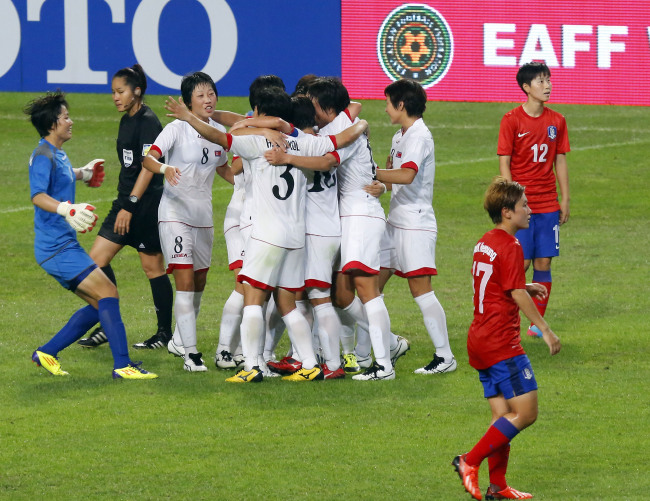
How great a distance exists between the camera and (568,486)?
19.9 ft

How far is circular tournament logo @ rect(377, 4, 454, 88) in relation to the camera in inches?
899

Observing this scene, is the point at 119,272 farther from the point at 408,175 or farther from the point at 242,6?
the point at 242,6

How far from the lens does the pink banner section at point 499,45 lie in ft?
74.3

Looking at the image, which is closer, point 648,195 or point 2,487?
point 2,487

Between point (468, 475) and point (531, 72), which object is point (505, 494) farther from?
point (531, 72)

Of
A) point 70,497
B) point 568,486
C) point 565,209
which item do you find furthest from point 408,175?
point 70,497

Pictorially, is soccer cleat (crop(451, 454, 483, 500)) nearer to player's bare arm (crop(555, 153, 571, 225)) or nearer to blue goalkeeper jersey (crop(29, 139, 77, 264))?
blue goalkeeper jersey (crop(29, 139, 77, 264))

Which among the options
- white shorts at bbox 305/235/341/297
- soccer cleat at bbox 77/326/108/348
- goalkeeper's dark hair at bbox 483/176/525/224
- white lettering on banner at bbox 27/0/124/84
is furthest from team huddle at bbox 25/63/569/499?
white lettering on banner at bbox 27/0/124/84

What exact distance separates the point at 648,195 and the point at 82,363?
1083 centimetres

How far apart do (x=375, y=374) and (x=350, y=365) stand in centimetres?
46

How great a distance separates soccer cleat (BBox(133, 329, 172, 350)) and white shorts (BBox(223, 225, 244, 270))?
1.16m

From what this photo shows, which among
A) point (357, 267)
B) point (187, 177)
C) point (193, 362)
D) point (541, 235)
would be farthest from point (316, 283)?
point (541, 235)

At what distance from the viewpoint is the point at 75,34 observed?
74.2 feet

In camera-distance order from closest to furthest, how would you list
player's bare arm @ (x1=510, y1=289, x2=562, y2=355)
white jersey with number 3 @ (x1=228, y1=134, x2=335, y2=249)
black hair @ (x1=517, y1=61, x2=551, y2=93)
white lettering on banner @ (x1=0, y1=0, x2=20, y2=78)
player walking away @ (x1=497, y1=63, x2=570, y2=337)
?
player's bare arm @ (x1=510, y1=289, x2=562, y2=355), white jersey with number 3 @ (x1=228, y1=134, x2=335, y2=249), black hair @ (x1=517, y1=61, x2=551, y2=93), player walking away @ (x1=497, y1=63, x2=570, y2=337), white lettering on banner @ (x1=0, y1=0, x2=20, y2=78)
